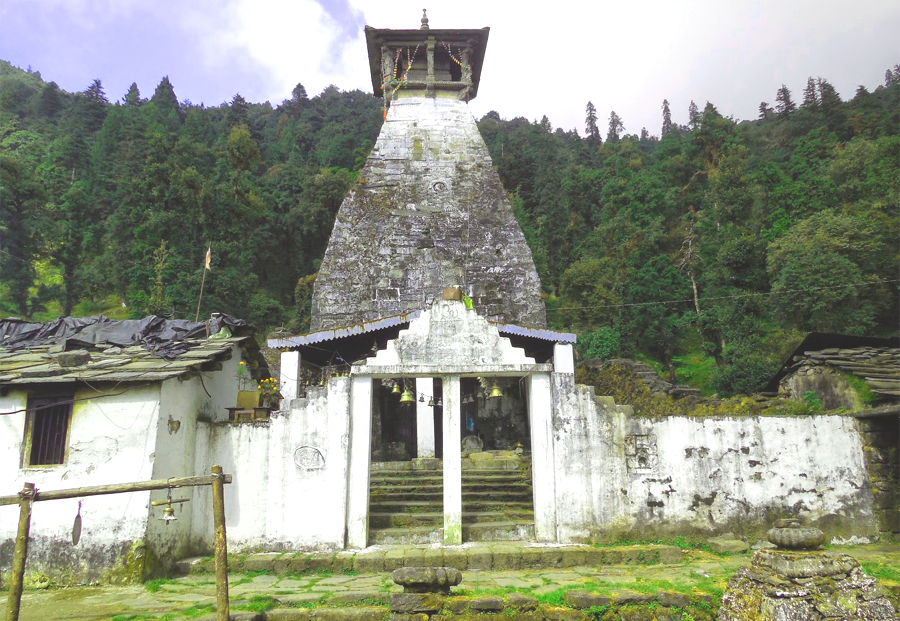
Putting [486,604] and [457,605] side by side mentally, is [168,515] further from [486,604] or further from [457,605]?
[486,604]

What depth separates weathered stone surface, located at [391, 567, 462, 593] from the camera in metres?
Result: 5.91

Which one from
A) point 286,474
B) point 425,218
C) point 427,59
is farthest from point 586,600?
point 427,59

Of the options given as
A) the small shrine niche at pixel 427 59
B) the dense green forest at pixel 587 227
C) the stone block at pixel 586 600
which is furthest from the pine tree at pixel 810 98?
the stone block at pixel 586 600

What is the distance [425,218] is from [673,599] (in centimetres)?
1204

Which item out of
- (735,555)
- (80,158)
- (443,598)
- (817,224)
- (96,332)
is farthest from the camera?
(80,158)

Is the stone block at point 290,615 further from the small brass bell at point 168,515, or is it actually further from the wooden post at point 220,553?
the small brass bell at point 168,515

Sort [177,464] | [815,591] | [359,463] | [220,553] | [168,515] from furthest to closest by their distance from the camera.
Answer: [359,463] < [177,464] < [168,515] < [220,553] < [815,591]

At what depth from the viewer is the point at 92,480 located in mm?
8492

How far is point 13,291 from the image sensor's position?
114 ft

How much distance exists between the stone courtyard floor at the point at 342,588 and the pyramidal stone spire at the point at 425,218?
25.6 feet

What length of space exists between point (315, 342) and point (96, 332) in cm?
381

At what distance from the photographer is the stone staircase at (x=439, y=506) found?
916 centimetres

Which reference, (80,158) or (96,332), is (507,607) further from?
Answer: (80,158)

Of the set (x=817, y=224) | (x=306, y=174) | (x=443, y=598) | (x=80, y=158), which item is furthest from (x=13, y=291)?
(x=817, y=224)
